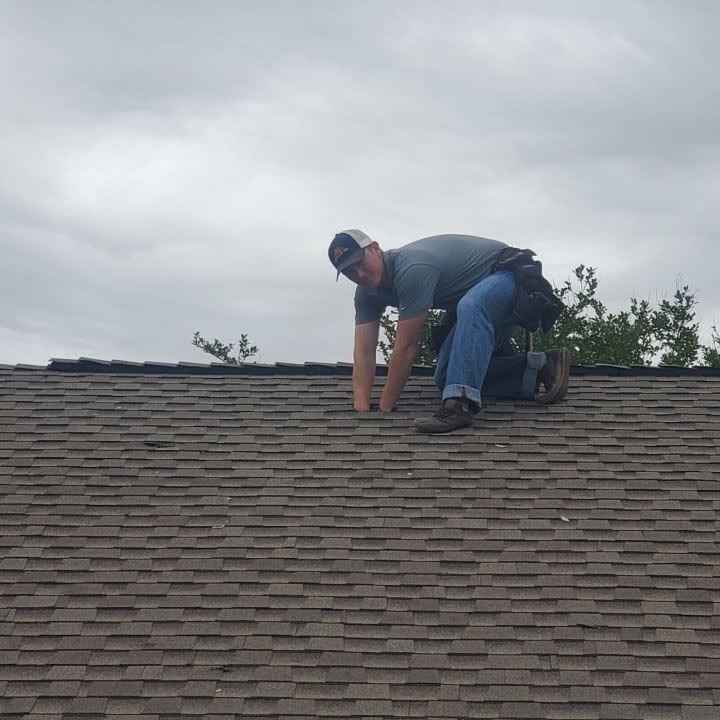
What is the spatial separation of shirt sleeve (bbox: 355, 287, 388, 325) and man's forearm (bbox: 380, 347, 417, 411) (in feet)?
1.36

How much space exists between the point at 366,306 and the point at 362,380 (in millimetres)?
539

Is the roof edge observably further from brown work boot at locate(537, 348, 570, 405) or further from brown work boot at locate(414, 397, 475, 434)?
brown work boot at locate(414, 397, 475, 434)

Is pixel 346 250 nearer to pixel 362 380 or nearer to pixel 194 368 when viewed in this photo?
pixel 362 380

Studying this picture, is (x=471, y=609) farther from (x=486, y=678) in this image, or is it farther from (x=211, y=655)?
(x=211, y=655)

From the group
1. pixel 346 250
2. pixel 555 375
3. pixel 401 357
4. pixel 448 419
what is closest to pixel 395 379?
pixel 401 357

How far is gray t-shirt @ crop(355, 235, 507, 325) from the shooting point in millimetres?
6902

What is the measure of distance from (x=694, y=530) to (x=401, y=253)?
266 centimetres

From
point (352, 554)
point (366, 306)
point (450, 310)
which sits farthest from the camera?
point (450, 310)

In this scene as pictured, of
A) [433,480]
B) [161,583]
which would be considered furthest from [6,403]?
[433,480]

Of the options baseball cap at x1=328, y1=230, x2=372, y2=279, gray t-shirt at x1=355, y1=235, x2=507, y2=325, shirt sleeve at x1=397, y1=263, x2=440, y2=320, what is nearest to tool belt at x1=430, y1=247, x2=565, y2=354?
gray t-shirt at x1=355, y1=235, x2=507, y2=325

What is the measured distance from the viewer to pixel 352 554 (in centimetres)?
538

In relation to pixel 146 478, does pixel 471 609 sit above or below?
below

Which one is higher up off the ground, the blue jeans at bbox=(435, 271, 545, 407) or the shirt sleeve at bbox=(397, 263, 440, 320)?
the shirt sleeve at bbox=(397, 263, 440, 320)

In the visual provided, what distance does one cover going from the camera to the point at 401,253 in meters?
7.06
